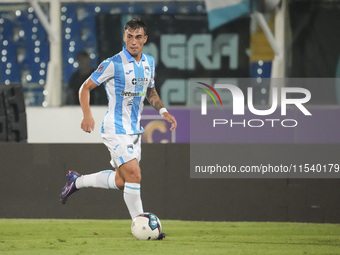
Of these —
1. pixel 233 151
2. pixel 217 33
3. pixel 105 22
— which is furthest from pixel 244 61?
pixel 233 151

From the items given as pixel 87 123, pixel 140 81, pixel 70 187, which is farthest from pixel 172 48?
pixel 87 123

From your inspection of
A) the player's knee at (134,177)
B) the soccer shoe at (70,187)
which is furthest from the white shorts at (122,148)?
the soccer shoe at (70,187)

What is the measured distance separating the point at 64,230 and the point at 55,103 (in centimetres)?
539

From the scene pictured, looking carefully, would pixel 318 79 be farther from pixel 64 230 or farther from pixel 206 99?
pixel 64 230

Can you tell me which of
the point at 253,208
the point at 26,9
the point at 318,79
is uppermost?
the point at 26,9

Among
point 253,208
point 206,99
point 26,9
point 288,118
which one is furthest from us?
point 26,9

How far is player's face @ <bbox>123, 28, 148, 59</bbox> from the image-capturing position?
9289 mm

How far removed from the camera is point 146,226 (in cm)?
920

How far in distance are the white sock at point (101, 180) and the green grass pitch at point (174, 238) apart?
1.44 feet

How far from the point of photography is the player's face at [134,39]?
30.5 ft

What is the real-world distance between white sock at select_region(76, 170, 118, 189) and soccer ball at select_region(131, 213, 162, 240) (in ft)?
2.06

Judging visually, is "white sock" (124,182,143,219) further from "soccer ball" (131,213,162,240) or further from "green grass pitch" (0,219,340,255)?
"green grass pitch" (0,219,340,255)

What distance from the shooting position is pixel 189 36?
50.1 feet

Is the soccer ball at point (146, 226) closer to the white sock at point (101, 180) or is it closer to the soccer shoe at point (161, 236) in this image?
the soccer shoe at point (161, 236)
